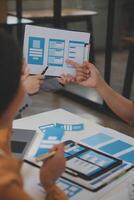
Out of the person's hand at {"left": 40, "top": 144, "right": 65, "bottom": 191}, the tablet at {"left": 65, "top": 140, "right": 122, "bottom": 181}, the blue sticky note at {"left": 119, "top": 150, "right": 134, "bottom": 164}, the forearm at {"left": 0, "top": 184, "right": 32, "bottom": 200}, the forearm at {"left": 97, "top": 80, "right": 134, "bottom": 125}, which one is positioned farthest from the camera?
the forearm at {"left": 97, "top": 80, "right": 134, "bottom": 125}

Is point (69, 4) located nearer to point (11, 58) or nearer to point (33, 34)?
point (33, 34)

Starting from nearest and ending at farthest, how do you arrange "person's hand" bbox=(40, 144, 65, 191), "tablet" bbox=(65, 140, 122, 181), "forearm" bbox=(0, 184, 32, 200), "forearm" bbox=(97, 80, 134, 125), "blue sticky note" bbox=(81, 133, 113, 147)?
"forearm" bbox=(0, 184, 32, 200) → "person's hand" bbox=(40, 144, 65, 191) → "tablet" bbox=(65, 140, 122, 181) → "blue sticky note" bbox=(81, 133, 113, 147) → "forearm" bbox=(97, 80, 134, 125)

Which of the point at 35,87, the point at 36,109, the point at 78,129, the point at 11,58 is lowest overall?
the point at 36,109

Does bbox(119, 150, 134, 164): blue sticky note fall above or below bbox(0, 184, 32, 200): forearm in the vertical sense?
below

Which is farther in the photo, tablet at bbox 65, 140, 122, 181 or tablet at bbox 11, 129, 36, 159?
tablet at bbox 11, 129, 36, 159

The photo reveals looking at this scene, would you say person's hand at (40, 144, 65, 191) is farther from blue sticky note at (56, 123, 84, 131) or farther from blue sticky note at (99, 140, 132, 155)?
blue sticky note at (56, 123, 84, 131)

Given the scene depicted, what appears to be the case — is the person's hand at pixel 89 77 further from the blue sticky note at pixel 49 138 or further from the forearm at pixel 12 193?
the forearm at pixel 12 193

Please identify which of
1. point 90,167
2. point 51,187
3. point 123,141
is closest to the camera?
point 51,187

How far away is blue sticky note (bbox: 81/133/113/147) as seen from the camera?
1492mm

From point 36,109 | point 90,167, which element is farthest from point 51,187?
point 36,109

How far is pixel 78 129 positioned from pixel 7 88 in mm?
848

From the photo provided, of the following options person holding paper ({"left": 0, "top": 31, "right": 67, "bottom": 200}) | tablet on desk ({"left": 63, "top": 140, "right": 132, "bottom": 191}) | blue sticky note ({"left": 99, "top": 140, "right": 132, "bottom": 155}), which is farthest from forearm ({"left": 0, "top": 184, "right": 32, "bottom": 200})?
blue sticky note ({"left": 99, "top": 140, "right": 132, "bottom": 155})

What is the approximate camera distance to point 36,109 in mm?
3725

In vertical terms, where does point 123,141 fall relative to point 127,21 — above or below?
below
